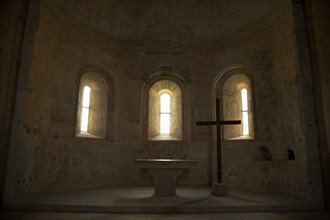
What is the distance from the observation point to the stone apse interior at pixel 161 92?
22.2 ft

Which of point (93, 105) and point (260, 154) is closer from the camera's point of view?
point (260, 154)

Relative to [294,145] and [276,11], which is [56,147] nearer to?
[294,145]

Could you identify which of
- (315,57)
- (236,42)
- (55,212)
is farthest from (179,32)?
(55,212)

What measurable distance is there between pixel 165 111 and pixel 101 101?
2.83 meters

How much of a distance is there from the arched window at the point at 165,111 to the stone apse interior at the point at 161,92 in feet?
0.16

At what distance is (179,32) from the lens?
11031 millimetres

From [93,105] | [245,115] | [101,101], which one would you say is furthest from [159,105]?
[245,115]

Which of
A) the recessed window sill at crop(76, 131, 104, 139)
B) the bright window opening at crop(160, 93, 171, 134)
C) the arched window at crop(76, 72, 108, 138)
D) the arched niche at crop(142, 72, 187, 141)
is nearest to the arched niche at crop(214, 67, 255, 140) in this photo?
the arched niche at crop(142, 72, 187, 141)

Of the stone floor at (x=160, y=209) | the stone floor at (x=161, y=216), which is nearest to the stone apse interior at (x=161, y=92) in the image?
the stone floor at (x=160, y=209)

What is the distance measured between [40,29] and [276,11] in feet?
25.2

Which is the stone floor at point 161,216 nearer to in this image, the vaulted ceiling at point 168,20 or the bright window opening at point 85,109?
the bright window opening at point 85,109

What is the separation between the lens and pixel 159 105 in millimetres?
11102

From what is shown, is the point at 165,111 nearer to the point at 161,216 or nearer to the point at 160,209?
the point at 160,209

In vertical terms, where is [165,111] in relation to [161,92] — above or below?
below
